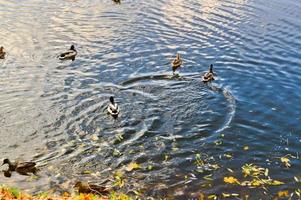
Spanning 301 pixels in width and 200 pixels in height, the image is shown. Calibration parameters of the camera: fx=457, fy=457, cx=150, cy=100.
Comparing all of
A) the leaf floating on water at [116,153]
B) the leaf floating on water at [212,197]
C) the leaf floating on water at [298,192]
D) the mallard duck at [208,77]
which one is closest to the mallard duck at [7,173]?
Answer: the leaf floating on water at [116,153]

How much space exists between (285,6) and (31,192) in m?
33.7

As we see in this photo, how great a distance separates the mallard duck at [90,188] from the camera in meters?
17.5

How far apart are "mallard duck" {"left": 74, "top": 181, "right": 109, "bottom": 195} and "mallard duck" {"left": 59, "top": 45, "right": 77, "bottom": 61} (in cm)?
1292

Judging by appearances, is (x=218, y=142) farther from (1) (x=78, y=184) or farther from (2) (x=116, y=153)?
(1) (x=78, y=184)

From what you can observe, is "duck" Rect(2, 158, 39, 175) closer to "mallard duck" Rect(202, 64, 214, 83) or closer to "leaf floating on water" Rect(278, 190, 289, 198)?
"leaf floating on water" Rect(278, 190, 289, 198)

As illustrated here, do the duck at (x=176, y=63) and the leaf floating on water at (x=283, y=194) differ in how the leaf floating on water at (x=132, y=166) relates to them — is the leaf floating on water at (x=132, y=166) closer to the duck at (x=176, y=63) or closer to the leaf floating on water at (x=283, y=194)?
the leaf floating on water at (x=283, y=194)

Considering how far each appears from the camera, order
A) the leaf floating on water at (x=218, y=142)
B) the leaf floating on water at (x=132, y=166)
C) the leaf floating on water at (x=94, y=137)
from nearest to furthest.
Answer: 1. the leaf floating on water at (x=132, y=166)
2. the leaf floating on water at (x=94, y=137)
3. the leaf floating on water at (x=218, y=142)

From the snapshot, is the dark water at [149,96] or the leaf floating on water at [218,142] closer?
the dark water at [149,96]

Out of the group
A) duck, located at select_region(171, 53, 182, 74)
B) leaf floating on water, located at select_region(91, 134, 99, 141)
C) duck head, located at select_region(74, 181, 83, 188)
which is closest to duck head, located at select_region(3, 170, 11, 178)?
duck head, located at select_region(74, 181, 83, 188)

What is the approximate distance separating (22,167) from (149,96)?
367 inches

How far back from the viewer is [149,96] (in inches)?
1012

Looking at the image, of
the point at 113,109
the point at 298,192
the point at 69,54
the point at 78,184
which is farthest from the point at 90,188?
the point at 69,54

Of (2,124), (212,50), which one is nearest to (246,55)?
(212,50)

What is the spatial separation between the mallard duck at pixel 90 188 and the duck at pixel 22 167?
2.18 meters
